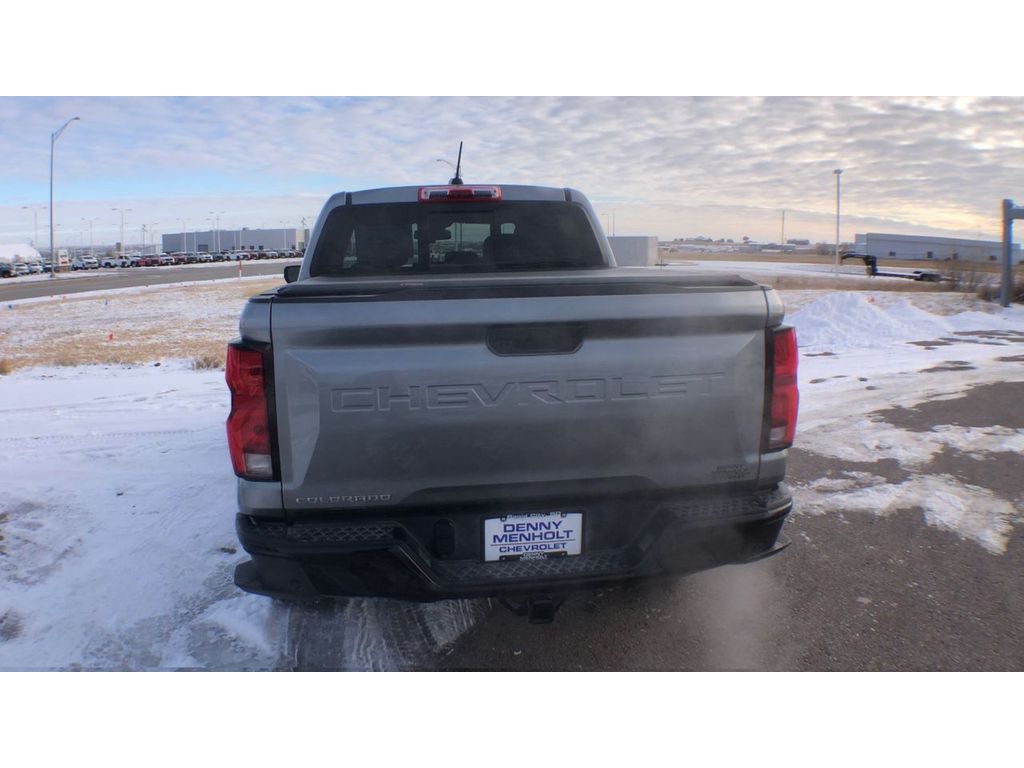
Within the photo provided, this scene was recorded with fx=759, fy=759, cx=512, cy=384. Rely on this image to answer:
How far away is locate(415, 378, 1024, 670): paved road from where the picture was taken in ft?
11.5

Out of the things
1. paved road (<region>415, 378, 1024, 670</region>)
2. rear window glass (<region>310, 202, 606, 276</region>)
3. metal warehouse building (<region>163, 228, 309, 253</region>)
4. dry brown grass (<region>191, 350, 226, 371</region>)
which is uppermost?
metal warehouse building (<region>163, 228, 309, 253</region>)

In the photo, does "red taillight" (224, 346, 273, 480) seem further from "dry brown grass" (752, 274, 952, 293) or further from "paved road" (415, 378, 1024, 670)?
"dry brown grass" (752, 274, 952, 293)

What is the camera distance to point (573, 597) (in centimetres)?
416

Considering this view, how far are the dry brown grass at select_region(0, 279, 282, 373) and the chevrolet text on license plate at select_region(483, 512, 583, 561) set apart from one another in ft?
35.0

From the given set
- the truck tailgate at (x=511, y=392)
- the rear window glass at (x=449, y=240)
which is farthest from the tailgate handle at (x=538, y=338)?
the rear window glass at (x=449, y=240)

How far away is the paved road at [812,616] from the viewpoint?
3504 mm

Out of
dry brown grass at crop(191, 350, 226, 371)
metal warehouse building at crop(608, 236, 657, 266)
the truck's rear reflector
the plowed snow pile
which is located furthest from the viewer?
metal warehouse building at crop(608, 236, 657, 266)

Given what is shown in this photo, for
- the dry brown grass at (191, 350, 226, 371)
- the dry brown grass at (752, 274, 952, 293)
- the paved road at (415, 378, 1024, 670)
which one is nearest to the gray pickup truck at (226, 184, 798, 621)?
the paved road at (415, 378, 1024, 670)

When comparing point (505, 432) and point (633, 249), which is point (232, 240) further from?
point (505, 432)

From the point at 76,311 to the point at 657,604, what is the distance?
29474 millimetres

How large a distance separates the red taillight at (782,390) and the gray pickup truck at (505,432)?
0.01 meters

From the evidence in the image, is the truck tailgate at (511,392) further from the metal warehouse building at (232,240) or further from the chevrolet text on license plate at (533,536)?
the metal warehouse building at (232,240)

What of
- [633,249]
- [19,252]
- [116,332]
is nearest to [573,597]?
[116,332]

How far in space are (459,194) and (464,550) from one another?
8.27ft
